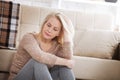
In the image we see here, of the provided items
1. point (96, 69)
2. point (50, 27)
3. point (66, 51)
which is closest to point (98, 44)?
point (96, 69)

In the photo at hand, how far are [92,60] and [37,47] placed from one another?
0.65 meters

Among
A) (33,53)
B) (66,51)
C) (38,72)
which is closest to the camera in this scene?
(38,72)

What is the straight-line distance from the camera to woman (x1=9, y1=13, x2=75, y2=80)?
59.9 inches

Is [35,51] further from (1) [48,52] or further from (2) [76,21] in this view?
(2) [76,21]

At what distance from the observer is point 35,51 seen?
1.62m

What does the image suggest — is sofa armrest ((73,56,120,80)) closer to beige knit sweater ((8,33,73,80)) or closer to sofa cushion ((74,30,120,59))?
sofa cushion ((74,30,120,59))

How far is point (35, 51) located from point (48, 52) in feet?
0.53

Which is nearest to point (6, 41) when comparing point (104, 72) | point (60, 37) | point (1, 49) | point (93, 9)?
point (1, 49)

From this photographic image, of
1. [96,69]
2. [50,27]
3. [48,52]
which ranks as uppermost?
[50,27]

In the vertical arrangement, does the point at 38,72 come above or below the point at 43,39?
below

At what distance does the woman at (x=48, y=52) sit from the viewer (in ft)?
4.99

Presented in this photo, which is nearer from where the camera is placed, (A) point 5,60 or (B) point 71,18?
(A) point 5,60

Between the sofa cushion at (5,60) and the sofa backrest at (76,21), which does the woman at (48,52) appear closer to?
the sofa cushion at (5,60)

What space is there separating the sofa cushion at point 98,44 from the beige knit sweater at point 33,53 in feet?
2.21
